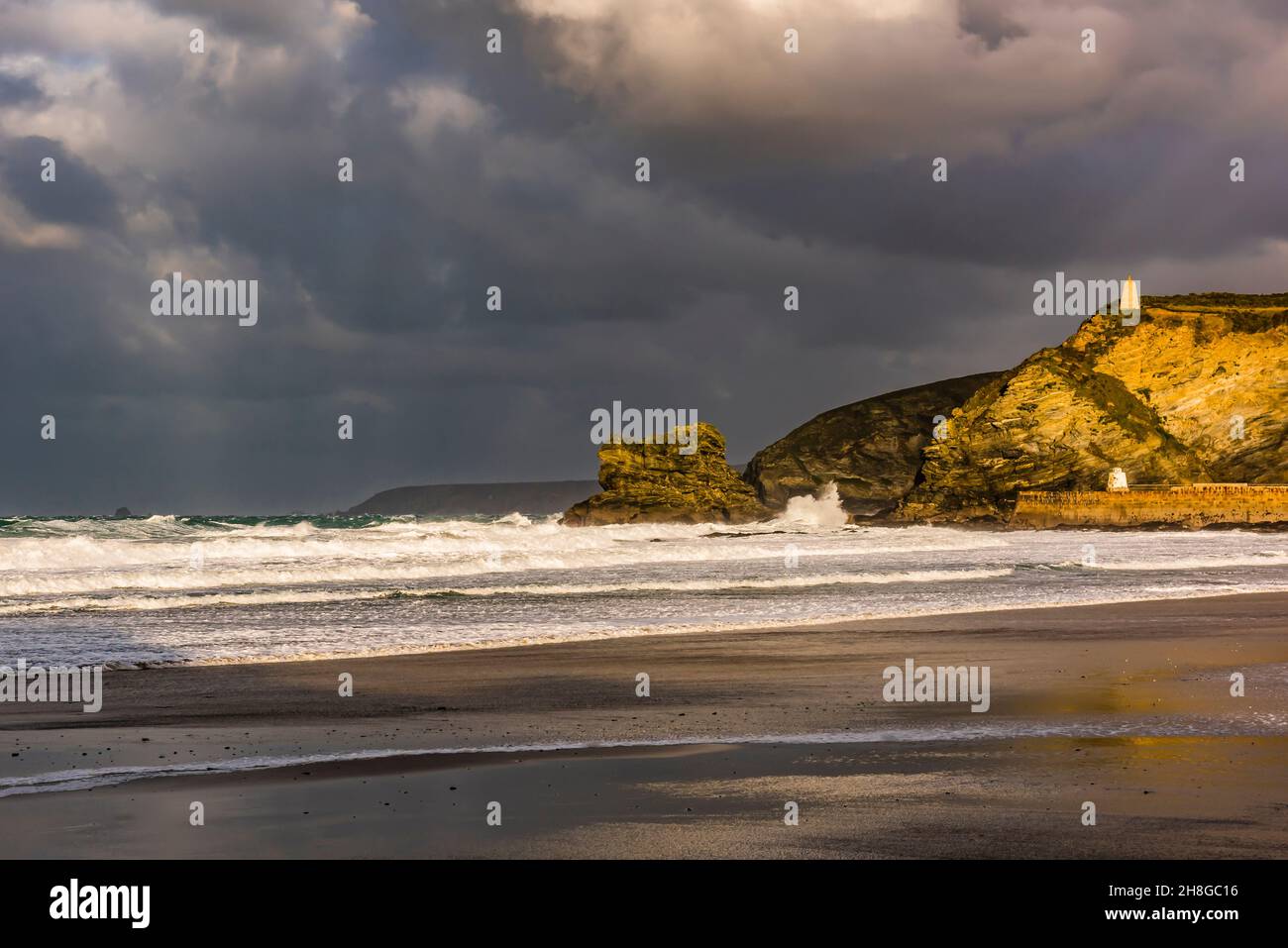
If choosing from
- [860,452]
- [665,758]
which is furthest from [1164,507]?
[665,758]

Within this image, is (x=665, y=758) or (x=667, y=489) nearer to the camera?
(x=665, y=758)

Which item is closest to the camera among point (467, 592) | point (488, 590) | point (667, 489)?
point (467, 592)

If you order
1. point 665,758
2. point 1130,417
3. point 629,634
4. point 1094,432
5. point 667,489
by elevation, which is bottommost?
point 665,758

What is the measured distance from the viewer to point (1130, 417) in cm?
10831

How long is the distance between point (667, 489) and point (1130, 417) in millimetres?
42520

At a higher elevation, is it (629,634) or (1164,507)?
(1164,507)

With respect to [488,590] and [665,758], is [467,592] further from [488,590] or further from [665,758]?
[665,758]

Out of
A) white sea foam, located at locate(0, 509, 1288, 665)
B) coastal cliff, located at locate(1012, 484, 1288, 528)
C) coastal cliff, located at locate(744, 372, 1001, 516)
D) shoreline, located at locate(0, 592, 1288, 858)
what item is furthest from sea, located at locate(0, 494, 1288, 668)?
coastal cliff, located at locate(744, 372, 1001, 516)

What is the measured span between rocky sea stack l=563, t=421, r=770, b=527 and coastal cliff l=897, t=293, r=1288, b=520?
16.5m

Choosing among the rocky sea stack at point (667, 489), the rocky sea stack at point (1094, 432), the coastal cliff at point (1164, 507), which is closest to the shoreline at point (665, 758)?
the coastal cliff at point (1164, 507)

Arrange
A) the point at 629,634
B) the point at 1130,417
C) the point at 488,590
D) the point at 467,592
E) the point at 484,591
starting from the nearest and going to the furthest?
the point at 629,634 → the point at 467,592 → the point at 484,591 → the point at 488,590 → the point at 1130,417
